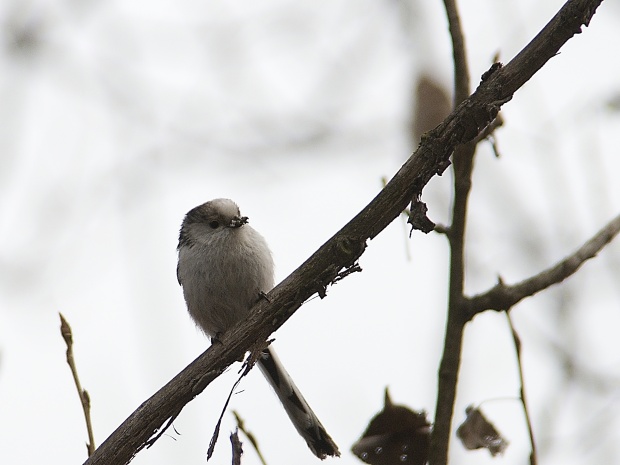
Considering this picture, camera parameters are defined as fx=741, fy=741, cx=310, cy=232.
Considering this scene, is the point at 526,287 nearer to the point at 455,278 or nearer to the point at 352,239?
the point at 455,278

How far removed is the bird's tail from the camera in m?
3.01

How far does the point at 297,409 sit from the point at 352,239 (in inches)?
69.3

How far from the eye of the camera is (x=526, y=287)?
7.36 ft

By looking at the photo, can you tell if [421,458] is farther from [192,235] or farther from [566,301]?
[192,235]

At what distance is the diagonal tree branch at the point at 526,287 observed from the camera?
7.25 feet

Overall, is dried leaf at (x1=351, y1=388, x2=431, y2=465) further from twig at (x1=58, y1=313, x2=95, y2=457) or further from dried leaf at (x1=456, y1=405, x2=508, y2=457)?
twig at (x1=58, y1=313, x2=95, y2=457)

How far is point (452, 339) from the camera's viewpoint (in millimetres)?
2199

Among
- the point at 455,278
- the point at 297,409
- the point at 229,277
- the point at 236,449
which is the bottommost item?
the point at 236,449

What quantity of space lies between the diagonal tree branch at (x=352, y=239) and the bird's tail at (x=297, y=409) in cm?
117

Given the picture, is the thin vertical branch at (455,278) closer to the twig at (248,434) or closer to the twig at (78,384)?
the twig at (248,434)

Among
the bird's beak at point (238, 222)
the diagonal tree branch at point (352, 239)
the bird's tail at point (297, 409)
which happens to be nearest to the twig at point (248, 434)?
the diagonal tree branch at point (352, 239)

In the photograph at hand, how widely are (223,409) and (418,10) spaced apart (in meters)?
3.02

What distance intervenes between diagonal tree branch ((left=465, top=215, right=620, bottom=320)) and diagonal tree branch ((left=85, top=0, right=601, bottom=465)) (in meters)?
0.57

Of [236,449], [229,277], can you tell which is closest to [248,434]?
[236,449]
